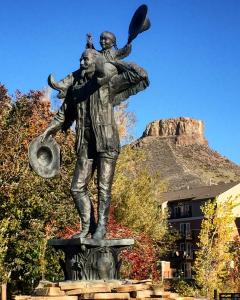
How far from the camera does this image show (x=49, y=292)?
6.10 metres

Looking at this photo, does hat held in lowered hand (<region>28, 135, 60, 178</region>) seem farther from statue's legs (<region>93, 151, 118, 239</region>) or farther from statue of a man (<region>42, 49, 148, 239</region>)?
statue's legs (<region>93, 151, 118, 239</region>)

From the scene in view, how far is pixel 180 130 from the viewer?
15238 cm

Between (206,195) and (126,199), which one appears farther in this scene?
(206,195)

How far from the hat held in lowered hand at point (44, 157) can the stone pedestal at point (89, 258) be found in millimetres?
925

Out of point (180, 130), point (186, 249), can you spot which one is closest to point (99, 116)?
point (186, 249)

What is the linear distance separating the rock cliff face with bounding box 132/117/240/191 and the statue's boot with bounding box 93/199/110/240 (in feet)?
291

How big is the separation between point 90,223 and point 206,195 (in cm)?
5133

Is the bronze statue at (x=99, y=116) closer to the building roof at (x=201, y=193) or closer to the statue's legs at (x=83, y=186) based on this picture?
the statue's legs at (x=83, y=186)

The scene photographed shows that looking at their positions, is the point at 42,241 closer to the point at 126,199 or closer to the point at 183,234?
the point at 126,199

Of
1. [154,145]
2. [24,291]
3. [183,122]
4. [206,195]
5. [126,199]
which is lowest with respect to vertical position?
Answer: [24,291]

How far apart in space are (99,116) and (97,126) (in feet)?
0.42

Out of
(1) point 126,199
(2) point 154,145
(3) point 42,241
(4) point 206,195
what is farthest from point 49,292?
(2) point 154,145

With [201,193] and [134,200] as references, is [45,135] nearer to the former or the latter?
A: [134,200]

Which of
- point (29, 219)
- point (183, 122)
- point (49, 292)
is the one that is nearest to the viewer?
point (49, 292)
